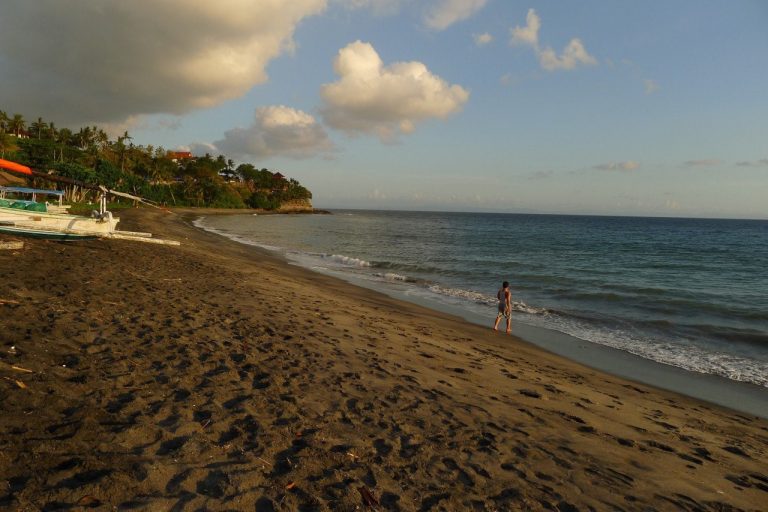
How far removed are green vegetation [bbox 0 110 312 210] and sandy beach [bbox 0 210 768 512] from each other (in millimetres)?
56665

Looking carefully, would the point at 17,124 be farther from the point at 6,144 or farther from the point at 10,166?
the point at 10,166

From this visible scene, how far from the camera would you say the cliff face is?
157500 millimetres

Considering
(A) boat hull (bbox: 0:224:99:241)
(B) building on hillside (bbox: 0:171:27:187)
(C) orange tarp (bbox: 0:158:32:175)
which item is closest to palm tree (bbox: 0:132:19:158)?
(B) building on hillside (bbox: 0:171:27:187)

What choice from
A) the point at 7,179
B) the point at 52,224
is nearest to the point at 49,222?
the point at 52,224

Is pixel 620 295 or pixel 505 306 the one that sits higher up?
pixel 505 306

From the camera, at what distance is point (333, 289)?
17.1 meters

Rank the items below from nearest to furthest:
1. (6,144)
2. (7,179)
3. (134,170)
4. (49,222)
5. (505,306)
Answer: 1. (505,306)
2. (49,222)
3. (7,179)
4. (6,144)
5. (134,170)

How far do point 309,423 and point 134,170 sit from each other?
109m

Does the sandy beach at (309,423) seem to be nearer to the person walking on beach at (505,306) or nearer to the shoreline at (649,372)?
the shoreline at (649,372)

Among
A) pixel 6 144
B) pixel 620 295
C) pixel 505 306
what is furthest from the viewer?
pixel 6 144

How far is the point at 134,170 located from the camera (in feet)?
313

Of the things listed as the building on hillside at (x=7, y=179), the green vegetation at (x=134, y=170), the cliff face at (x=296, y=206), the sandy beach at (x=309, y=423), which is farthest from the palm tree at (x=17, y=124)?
the sandy beach at (x=309, y=423)

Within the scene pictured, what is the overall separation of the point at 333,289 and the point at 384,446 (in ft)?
41.5

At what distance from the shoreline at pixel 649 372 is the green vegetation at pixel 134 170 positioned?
5859 centimetres
